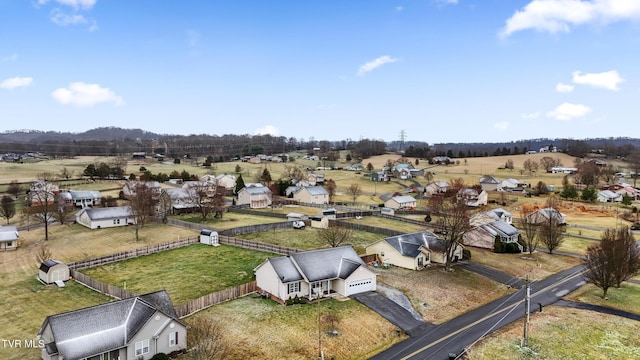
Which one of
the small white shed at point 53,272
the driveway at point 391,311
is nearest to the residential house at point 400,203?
the driveway at point 391,311

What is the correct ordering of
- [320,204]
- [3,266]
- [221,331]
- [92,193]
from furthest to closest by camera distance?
[320,204]
[92,193]
[3,266]
[221,331]

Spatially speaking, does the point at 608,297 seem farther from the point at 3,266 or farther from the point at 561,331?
the point at 3,266

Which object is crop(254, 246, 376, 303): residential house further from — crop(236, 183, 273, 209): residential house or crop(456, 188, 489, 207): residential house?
crop(456, 188, 489, 207): residential house

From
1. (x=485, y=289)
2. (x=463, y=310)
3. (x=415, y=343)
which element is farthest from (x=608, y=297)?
(x=415, y=343)

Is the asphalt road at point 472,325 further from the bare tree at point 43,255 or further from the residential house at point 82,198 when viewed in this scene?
the residential house at point 82,198

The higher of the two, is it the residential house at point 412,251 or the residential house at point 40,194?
the residential house at point 40,194

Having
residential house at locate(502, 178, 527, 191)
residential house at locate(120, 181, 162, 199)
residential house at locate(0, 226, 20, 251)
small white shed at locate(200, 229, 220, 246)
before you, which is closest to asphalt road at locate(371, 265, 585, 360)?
small white shed at locate(200, 229, 220, 246)

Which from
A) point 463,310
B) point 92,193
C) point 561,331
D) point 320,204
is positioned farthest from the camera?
point 320,204
